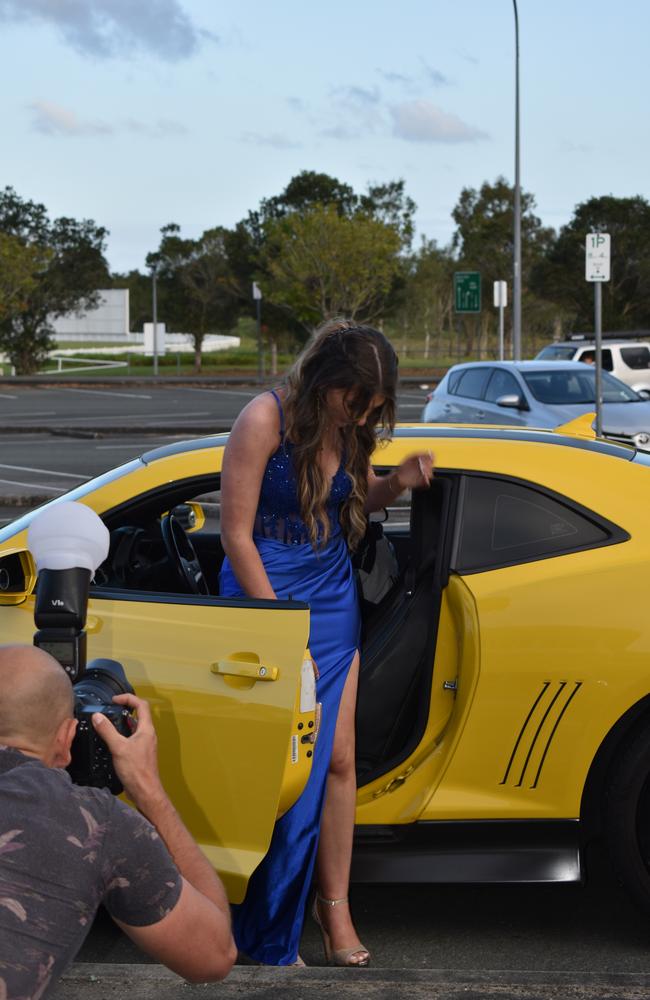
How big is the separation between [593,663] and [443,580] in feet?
1.48

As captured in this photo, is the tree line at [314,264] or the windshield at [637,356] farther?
the tree line at [314,264]

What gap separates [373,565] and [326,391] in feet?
2.50

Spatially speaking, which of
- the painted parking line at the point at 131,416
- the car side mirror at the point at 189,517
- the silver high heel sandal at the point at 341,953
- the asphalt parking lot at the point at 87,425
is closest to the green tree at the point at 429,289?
the asphalt parking lot at the point at 87,425

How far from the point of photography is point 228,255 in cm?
5803

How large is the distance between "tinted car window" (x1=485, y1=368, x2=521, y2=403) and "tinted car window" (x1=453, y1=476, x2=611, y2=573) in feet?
38.6

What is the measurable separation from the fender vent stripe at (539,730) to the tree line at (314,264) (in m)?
45.7

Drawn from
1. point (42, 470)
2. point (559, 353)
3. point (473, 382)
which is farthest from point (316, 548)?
point (559, 353)

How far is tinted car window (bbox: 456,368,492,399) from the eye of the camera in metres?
16.2

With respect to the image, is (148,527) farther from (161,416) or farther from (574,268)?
(574,268)

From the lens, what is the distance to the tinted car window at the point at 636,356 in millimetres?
29172

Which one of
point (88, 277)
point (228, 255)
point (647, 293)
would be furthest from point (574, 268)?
point (88, 277)

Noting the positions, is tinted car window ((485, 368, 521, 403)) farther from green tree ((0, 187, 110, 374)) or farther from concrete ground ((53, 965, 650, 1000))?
green tree ((0, 187, 110, 374))

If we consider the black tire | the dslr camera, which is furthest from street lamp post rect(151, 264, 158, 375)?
the dslr camera

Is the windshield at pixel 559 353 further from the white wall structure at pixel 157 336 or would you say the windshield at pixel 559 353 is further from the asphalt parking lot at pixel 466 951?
the white wall structure at pixel 157 336
